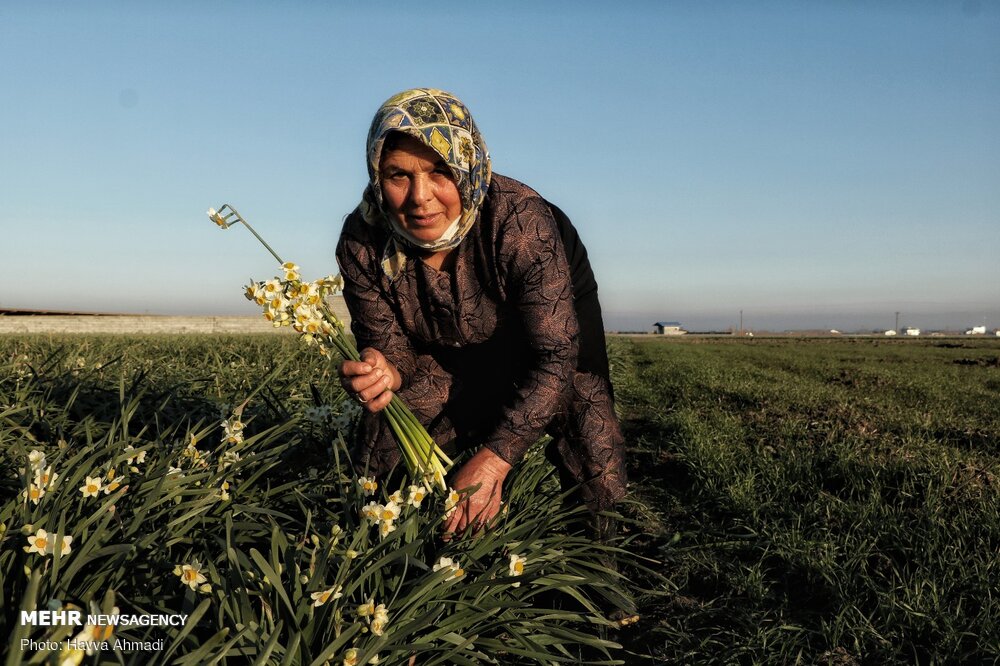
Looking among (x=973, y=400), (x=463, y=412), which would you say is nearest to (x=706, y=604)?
(x=463, y=412)

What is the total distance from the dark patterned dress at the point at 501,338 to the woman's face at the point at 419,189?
0.70 ft

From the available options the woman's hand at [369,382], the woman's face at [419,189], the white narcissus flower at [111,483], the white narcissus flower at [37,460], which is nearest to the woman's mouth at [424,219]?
the woman's face at [419,189]

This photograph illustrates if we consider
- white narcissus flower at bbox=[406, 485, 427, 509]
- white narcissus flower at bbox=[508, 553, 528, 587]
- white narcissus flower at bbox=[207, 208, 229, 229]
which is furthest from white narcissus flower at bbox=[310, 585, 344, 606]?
white narcissus flower at bbox=[207, 208, 229, 229]

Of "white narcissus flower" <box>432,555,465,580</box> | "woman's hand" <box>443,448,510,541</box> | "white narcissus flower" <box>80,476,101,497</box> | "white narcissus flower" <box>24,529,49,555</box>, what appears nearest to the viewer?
"white narcissus flower" <box>24,529,49,555</box>

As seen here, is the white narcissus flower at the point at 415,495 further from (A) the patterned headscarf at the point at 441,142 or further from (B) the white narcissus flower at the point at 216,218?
(B) the white narcissus flower at the point at 216,218

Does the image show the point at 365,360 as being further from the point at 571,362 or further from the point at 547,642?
the point at 547,642

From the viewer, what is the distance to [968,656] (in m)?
2.53

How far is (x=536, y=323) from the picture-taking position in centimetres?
265

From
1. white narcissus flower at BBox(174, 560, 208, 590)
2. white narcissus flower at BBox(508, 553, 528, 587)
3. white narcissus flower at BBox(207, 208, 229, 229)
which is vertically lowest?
white narcissus flower at BBox(508, 553, 528, 587)

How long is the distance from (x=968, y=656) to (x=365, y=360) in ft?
8.12

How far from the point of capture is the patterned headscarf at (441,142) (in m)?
2.49

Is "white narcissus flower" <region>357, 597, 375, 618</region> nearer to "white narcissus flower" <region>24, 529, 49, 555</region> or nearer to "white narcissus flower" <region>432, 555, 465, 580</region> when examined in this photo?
"white narcissus flower" <region>432, 555, 465, 580</region>

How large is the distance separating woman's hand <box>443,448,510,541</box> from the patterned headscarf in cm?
85

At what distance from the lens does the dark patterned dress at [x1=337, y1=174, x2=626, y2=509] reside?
2.67 meters
